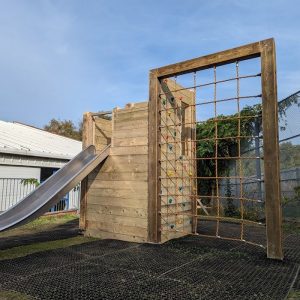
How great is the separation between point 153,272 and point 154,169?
235cm

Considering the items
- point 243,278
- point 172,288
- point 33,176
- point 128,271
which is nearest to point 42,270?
point 128,271

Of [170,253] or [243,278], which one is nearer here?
[243,278]

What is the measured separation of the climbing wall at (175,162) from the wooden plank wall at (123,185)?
38cm

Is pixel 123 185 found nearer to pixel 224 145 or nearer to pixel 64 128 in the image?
pixel 224 145

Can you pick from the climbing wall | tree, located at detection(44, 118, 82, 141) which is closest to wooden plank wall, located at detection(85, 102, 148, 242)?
the climbing wall

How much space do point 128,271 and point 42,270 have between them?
113cm

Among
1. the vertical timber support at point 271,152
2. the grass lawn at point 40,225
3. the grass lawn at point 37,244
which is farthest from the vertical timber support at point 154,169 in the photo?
the grass lawn at point 40,225

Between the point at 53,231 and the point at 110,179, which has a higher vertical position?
the point at 110,179

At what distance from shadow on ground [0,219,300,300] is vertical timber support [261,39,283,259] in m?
0.37

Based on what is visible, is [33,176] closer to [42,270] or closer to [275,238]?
[42,270]

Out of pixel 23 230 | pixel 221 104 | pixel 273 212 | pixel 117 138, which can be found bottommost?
pixel 23 230

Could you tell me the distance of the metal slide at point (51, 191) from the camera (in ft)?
17.6

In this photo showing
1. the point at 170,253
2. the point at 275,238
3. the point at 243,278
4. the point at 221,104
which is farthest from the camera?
the point at 221,104

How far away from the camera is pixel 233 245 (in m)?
5.88
